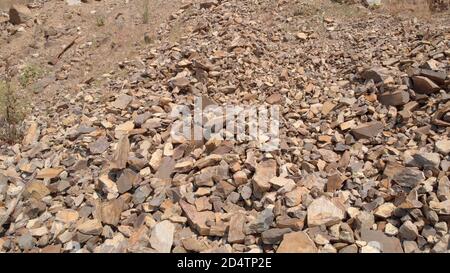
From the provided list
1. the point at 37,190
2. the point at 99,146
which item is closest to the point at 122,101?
the point at 99,146

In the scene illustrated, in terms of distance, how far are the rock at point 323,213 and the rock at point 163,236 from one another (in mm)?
1493

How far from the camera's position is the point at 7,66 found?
8.30 m

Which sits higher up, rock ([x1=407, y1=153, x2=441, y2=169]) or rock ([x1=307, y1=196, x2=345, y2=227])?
rock ([x1=407, y1=153, x2=441, y2=169])

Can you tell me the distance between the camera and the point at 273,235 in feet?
13.4

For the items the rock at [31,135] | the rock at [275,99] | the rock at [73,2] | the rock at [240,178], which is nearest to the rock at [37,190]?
the rock at [31,135]

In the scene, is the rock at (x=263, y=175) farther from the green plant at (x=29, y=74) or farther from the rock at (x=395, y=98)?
the green plant at (x=29, y=74)

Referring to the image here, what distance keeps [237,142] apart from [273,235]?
5.26 feet

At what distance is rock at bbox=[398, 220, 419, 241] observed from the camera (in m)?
3.96

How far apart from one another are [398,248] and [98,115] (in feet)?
15.6

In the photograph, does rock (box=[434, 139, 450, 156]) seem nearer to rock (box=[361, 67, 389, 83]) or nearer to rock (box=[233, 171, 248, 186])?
rock (box=[361, 67, 389, 83])

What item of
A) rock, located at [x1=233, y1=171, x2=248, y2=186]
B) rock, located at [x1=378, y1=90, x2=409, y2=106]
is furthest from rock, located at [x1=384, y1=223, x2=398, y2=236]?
rock, located at [x1=378, y1=90, x2=409, y2=106]

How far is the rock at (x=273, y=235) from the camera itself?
409 centimetres

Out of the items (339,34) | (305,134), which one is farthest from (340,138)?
(339,34)

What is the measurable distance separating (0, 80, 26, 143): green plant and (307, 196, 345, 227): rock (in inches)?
195
